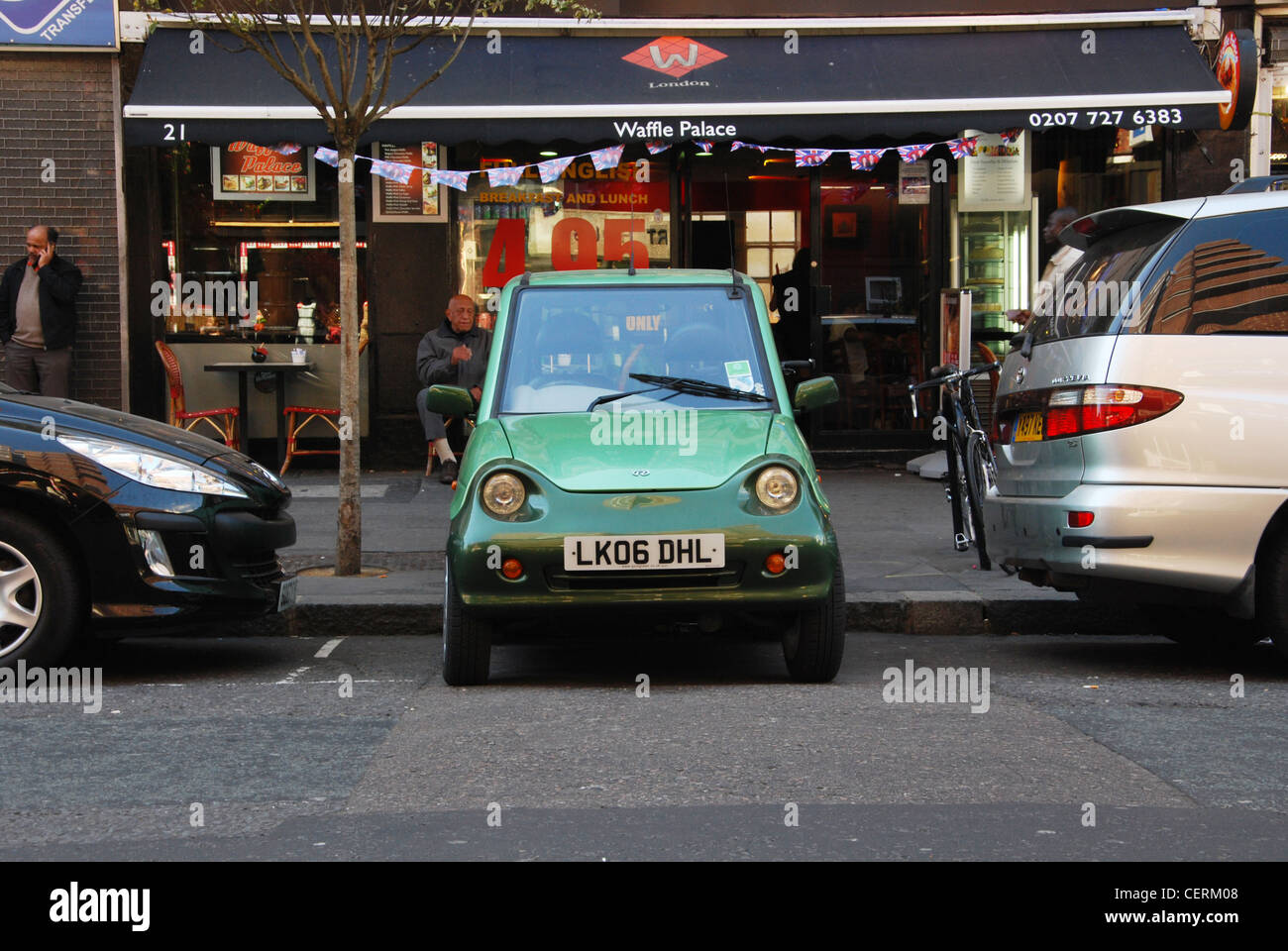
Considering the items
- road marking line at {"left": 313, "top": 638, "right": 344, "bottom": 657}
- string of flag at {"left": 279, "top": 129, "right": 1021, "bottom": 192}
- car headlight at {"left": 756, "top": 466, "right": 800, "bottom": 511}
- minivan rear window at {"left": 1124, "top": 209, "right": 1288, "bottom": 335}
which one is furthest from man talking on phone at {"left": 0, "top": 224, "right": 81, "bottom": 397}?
minivan rear window at {"left": 1124, "top": 209, "right": 1288, "bottom": 335}

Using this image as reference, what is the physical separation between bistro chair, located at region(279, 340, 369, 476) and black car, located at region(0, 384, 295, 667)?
23.5 ft

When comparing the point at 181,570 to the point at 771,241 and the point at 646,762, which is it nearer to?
the point at 646,762

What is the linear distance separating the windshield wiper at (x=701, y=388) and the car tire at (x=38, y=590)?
8.21ft

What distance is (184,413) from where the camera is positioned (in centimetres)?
1332

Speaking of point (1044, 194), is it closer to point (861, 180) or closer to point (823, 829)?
point (861, 180)

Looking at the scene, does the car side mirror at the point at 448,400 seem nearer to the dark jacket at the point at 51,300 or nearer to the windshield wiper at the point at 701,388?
the windshield wiper at the point at 701,388

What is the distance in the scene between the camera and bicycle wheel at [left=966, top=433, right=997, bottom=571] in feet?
28.8

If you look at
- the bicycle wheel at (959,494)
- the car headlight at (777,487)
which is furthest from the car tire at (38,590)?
the bicycle wheel at (959,494)

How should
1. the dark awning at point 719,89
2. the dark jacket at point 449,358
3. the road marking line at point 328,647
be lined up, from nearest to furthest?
the road marking line at point 328,647 → the dark awning at point 719,89 → the dark jacket at point 449,358

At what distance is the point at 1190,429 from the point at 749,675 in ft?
6.66

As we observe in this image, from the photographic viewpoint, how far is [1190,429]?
605 cm

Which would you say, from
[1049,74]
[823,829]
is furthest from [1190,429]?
[1049,74]

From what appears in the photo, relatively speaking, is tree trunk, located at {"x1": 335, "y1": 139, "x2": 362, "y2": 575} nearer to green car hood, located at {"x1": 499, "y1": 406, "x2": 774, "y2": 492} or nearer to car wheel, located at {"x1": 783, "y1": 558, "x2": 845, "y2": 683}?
green car hood, located at {"x1": 499, "y1": 406, "x2": 774, "y2": 492}

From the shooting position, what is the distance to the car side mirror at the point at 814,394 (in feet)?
22.6
